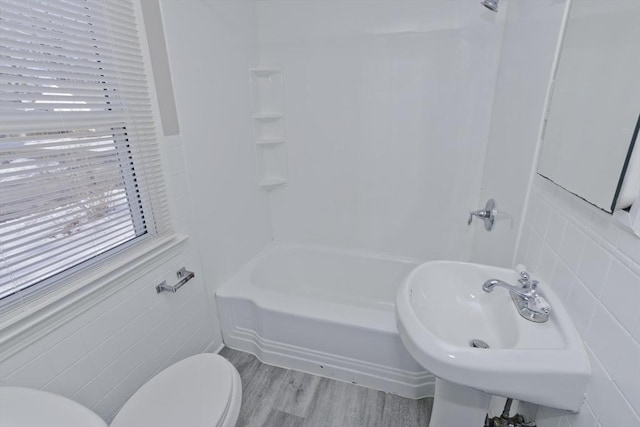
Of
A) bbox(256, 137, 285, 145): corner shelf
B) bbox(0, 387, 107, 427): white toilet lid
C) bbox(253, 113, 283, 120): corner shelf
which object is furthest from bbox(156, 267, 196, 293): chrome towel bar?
bbox(253, 113, 283, 120): corner shelf

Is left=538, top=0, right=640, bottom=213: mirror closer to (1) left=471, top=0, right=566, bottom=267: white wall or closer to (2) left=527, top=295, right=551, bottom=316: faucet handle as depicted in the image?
(1) left=471, top=0, right=566, bottom=267: white wall

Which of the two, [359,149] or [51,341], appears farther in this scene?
[359,149]

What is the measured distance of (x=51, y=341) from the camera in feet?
3.30

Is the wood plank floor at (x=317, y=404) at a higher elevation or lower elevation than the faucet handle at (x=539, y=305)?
lower

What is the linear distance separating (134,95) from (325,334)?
1.43 m

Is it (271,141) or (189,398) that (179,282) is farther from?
(271,141)

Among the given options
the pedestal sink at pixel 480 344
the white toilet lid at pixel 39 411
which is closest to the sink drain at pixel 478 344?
the pedestal sink at pixel 480 344

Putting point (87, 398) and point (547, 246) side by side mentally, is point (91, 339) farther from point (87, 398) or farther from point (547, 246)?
point (547, 246)

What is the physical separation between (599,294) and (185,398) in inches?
51.8

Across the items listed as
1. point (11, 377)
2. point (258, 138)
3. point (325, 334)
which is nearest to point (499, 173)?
point (325, 334)

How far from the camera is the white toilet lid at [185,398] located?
3.43 ft

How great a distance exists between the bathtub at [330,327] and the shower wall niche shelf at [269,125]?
1.94 feet

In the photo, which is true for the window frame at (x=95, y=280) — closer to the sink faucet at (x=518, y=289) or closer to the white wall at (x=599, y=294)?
the sink faucet at (x=518, y=289)

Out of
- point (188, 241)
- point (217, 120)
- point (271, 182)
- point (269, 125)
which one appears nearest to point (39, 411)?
point (188, 241)
